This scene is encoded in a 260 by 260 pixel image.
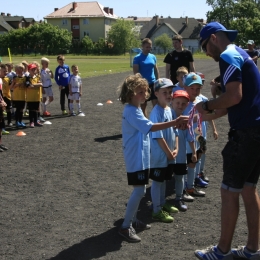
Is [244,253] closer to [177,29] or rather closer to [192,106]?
[192,106]

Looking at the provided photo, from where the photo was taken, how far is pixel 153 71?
35.3 ft

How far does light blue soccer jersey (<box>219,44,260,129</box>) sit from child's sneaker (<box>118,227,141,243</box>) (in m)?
1.67

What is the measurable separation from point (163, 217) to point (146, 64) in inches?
226

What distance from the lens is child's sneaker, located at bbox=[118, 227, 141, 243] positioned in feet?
16.1

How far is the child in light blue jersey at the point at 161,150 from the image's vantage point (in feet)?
17.5

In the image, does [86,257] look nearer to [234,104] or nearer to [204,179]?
[234,104]

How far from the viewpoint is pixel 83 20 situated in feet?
400

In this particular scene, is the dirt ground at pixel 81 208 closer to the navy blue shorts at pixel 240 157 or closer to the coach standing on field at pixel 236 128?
the coach standing on field at pixel 236 128

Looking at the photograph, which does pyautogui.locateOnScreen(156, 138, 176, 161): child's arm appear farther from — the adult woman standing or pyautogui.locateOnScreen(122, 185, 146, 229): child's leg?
the adult woman standing

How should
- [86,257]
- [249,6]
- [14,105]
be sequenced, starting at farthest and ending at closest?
[249,6] < [14,105] < [86,257]

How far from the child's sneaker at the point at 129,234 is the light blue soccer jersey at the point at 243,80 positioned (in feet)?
5.49

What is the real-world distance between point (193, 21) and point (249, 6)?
63.0ft

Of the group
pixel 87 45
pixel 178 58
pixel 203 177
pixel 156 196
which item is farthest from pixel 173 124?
pixel 87 45

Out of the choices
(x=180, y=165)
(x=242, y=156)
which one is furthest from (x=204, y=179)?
(x=242, y=156)
